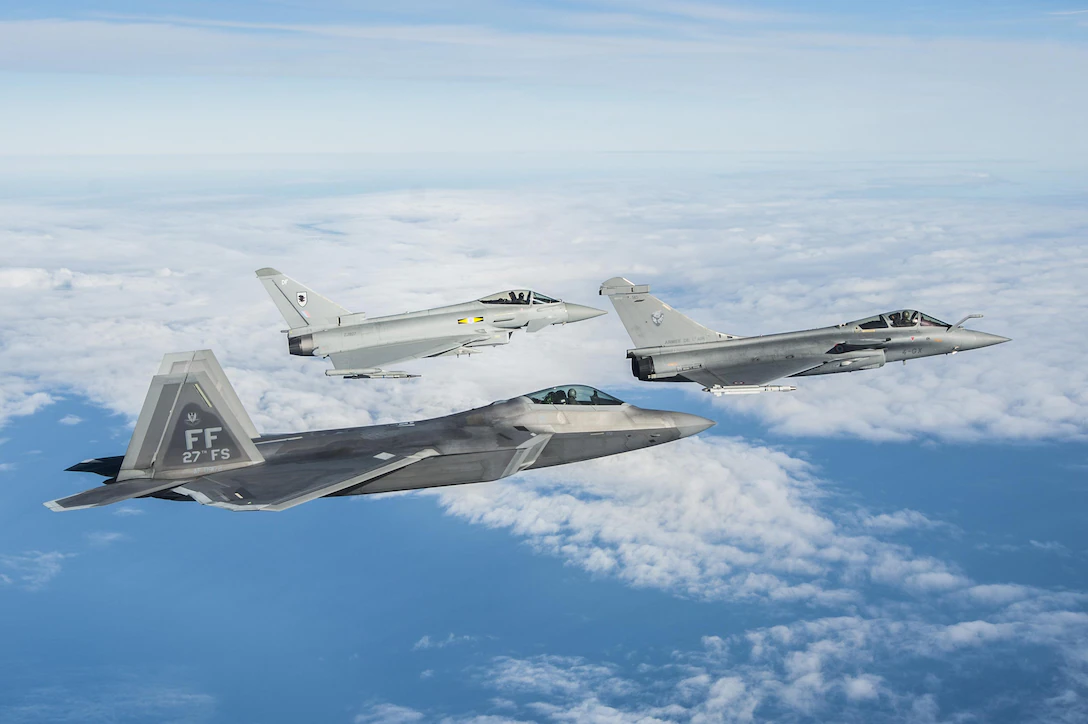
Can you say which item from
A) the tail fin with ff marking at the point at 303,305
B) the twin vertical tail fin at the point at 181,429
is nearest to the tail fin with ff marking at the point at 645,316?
the tail fin with ff marking at the point at 303,305

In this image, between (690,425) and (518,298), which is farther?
(518,298)

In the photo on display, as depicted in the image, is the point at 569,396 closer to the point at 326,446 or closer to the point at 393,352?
the point at 326,446

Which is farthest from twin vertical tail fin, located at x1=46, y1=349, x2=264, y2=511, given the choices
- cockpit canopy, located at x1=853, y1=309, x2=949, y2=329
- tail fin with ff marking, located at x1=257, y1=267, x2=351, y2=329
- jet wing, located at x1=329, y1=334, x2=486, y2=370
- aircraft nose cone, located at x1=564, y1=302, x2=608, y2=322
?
cockpit canopy, located at x1=853, y1=309, x2=949, y2=329

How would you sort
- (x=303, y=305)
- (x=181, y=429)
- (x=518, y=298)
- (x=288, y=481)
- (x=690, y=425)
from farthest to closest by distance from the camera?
(x=518, y=298), (x=303, y=305), (x=690, y=425), (x=181, y=429), (x=288, y=481)

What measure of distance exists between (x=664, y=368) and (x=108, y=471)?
21.3m

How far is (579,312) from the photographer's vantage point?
43.8m

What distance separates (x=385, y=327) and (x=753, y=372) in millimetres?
16133

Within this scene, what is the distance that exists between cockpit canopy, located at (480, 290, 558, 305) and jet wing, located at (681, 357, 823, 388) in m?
8.57

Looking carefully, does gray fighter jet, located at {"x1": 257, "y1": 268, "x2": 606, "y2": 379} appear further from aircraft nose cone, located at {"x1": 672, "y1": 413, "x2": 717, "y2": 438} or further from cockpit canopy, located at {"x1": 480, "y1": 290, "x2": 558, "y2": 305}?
aircraft nose cone, located at {"x1": 672, "y1": 413, "x2": 717, "y2": 438}

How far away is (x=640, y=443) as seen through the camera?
96.6 ft

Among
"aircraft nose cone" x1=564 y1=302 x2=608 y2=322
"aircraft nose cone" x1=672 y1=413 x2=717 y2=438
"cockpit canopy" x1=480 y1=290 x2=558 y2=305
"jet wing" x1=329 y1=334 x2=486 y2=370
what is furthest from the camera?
"aircraft nose cone" x1=564 y1=302 x2=608 y2=322

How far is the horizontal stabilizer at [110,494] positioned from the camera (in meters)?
22.2

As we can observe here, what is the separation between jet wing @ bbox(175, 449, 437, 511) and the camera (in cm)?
2284

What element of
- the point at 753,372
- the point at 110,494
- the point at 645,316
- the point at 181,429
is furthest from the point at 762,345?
the point at 110,494
